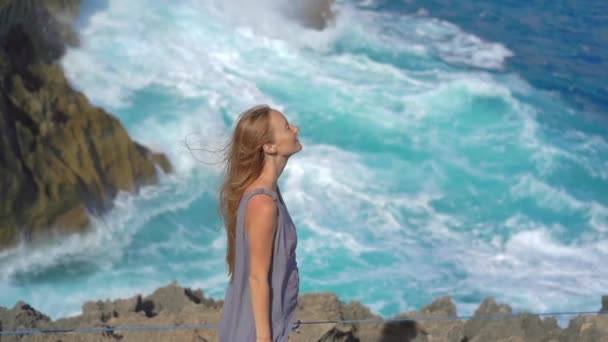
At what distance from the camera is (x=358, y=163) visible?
13.3m

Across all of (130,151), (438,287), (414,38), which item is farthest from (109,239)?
(414,38)

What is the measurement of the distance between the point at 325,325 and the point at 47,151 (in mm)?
6507

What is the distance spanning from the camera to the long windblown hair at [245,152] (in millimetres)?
2688

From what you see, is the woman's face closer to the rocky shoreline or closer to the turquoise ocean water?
the rocky shoreline

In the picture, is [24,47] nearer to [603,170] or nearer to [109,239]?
[109,239]

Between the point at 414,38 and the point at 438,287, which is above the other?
the point at 414,38

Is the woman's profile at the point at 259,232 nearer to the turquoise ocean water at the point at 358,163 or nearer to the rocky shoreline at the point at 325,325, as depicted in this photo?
the rocky shoreline at the point at 325,325

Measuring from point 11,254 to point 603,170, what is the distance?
30.7ft

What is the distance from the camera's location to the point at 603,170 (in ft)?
46.6

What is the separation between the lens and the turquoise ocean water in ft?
34.7

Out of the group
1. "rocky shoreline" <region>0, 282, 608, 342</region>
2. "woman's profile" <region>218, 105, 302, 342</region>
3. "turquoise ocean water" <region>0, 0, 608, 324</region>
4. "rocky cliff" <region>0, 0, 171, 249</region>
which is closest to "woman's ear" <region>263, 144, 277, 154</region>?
"woman's profile" <region>218, 105, 302, 342</region>

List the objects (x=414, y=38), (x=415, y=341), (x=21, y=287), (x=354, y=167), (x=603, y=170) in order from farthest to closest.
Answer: (x=414, y=38) < (x=603, y=170) < (x=354, y=167) < (x=21, y=287) < (x=415, y=341)

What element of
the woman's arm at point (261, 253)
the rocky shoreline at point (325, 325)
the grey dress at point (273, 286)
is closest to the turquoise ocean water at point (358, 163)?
the rocky shoreline at point (325, 325)

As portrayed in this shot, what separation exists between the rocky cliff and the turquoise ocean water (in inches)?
11.9
